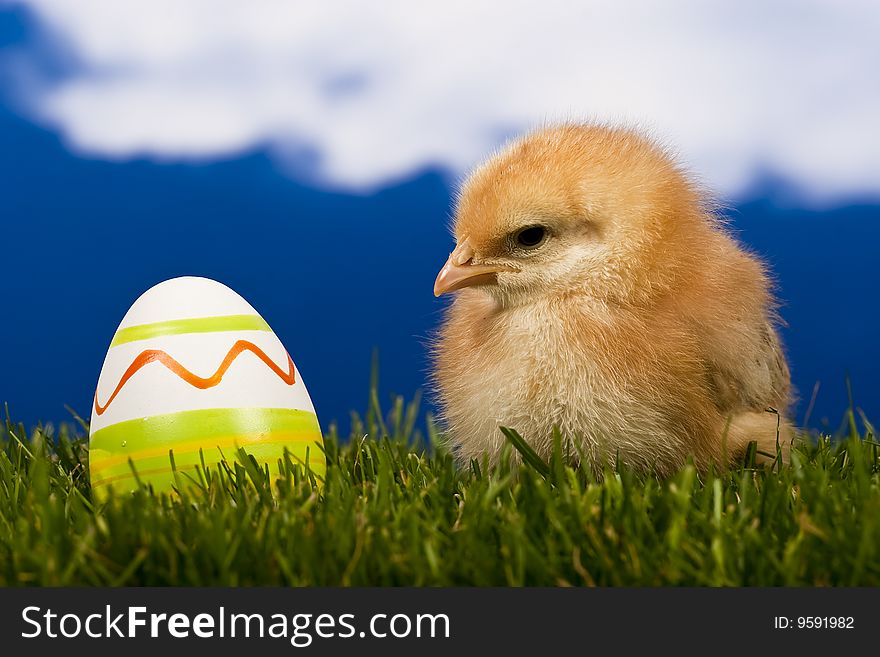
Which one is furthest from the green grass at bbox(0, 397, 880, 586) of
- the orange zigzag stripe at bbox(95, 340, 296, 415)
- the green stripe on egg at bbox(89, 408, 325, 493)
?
the orange zigzag stripe at bbox(95, 340, 296, 415)

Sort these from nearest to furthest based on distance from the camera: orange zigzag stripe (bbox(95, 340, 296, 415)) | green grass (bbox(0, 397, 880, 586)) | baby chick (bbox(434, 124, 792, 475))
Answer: green grass (bbox(0, 397, 880, 586)) → baby chick (bbox(434, 124, 792, 475)) → orange zigzag stripe (bbox(95, 340, 296, 415))

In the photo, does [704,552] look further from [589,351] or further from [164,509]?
[164,509]

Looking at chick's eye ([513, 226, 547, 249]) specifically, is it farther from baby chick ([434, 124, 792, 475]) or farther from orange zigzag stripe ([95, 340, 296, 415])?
orange zigzag stripe ([95, 340, 296, 415])

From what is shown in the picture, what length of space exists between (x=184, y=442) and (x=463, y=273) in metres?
0.76

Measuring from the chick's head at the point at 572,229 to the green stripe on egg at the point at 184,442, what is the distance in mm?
532

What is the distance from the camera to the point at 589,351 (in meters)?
2.14

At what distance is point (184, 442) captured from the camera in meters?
2.22

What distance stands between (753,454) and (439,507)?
34.3 inches

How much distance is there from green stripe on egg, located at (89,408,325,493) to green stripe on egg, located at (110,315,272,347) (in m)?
0.22

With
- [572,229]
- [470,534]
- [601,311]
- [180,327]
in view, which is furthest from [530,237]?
[180,327]

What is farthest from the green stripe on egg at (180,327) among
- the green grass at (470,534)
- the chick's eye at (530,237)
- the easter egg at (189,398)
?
the chick's eye at (530,237)

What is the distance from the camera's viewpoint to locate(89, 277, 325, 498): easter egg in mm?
2227

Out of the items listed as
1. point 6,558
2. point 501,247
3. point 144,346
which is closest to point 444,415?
point 501,247

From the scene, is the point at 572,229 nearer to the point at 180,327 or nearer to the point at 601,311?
the point at 601,311
